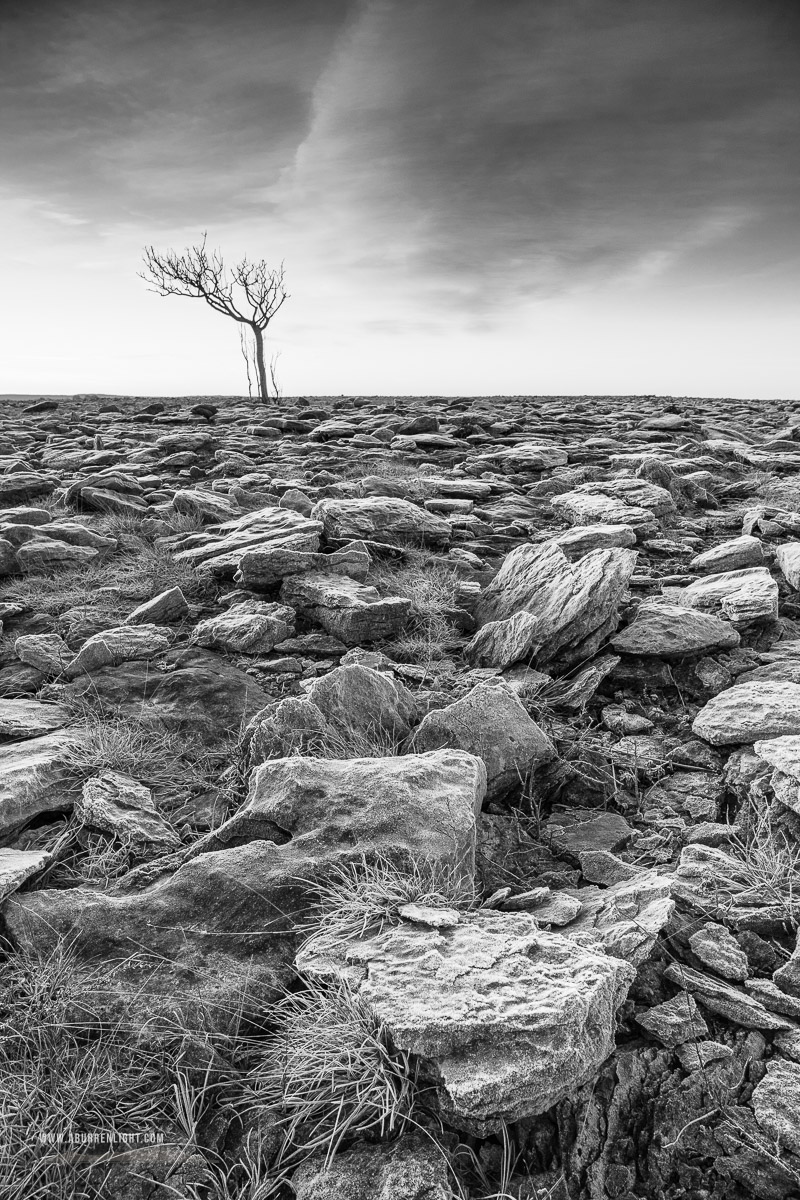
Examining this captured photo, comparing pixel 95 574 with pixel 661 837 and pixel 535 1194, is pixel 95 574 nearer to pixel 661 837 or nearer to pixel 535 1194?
pixel 661 837

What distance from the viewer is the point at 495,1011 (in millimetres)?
1867

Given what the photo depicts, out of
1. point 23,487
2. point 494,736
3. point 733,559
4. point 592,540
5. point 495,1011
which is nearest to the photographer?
point 495,1011

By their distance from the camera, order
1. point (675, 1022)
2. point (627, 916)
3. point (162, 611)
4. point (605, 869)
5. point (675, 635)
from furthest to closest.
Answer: point (162, 611), point (675, 635), point (605, 869), point (627, 916), point (675, 1022)

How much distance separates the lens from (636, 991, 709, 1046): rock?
1.99 metres

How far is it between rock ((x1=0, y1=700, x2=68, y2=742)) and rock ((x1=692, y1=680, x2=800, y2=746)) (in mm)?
3304

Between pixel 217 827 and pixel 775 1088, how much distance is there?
2.16 meters

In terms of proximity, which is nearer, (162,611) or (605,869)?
(605,869)

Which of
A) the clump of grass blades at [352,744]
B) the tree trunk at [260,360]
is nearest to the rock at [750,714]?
the clump of grass blades at [352,744]

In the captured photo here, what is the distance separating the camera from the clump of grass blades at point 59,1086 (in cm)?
178

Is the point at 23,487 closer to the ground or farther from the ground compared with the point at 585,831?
farther from the ground

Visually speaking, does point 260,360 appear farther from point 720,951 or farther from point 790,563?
point 720,951

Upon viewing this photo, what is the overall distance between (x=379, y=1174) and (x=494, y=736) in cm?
185

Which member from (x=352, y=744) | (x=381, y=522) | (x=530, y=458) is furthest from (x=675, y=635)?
(x=530, y=458)

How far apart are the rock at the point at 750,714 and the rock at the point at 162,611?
3.44m
